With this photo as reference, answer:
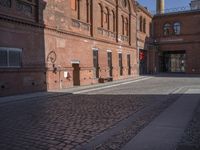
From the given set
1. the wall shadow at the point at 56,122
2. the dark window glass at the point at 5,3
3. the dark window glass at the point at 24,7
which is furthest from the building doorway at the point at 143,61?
the wall shadow at the point at 56,122

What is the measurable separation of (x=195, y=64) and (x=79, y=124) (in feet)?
133

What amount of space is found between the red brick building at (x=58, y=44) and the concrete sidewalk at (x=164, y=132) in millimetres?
9593

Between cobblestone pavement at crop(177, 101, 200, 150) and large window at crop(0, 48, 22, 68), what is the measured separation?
429 inches

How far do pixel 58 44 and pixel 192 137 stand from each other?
1510cm

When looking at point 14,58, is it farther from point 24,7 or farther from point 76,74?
point 76,74

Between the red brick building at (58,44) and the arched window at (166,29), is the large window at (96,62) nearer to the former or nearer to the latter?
the red brick building at (58,44)

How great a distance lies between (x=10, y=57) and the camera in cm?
1647

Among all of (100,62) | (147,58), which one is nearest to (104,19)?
(100,62)

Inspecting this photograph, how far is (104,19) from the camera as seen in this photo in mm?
29672

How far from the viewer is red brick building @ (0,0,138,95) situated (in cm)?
1641

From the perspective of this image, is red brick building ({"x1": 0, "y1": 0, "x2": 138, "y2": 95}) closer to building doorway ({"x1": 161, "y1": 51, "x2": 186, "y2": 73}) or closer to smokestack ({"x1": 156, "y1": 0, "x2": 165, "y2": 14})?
building doorway ({"x1": 161, "y1": 51, "x2": 186, "y2": 73})

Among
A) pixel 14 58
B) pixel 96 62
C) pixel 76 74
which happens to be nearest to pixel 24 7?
pixel 14 58

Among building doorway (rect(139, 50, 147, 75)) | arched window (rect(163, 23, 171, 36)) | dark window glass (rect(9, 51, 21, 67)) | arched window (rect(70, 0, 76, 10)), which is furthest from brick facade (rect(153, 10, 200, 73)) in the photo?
dark window glass (rect(9, 51, 21, 67))

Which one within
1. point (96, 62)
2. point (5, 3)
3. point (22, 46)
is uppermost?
point (5, 3)
